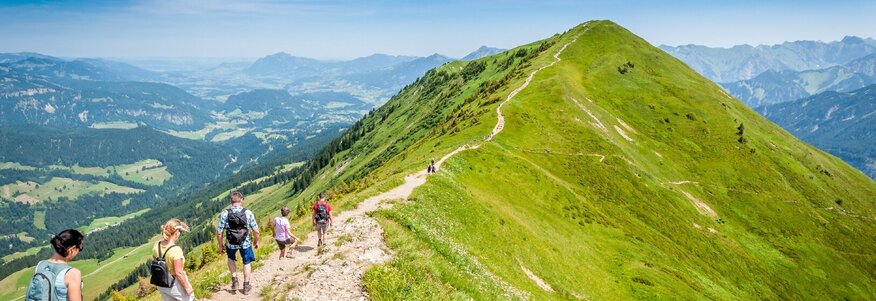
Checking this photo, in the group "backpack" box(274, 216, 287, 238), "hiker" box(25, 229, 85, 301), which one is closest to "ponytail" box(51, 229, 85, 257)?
"hiker" box(25, 229, 85, 301)

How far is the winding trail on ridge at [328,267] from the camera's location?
19.1 metres

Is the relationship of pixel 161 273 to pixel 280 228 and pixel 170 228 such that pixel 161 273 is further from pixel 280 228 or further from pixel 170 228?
pixel 280 228

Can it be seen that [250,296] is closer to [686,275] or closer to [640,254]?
[640,254]

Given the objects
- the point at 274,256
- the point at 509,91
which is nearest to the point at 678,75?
the point at 509,91

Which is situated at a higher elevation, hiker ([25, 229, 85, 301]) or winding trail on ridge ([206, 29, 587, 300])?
hiker ([25, 229, 85, 301])

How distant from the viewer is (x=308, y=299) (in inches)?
720

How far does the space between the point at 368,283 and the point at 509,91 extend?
91.9 metres

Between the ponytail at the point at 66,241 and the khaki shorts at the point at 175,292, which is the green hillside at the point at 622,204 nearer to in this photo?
the khaki shorts at the point at 175,292

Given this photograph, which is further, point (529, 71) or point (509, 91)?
point (529, 71)

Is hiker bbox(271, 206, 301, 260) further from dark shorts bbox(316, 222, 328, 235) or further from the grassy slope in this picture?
the grassy slope

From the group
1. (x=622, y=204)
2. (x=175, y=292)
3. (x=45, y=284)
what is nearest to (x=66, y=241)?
(x=45, y=284)

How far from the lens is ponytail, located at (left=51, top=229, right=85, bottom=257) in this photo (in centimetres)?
1113

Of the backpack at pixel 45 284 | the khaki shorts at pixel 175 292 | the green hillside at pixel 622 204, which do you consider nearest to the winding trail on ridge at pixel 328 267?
the green hillside at pixel 622 204

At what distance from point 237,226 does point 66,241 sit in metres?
7.59
